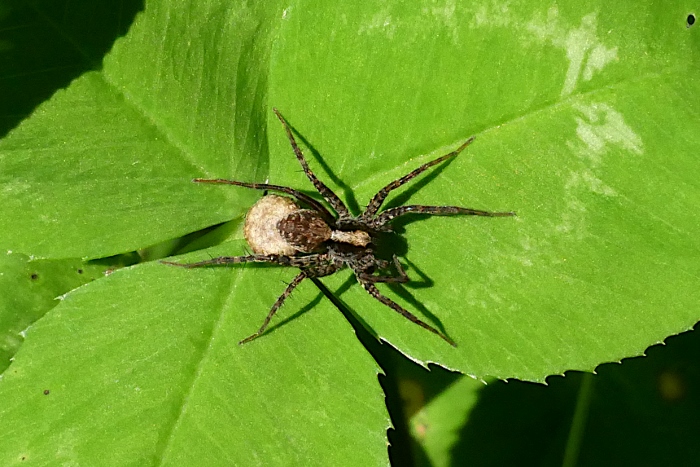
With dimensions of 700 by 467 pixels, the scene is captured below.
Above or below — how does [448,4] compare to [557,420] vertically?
above

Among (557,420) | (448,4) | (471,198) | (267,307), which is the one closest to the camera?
(448,4)

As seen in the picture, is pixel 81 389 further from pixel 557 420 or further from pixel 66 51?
pixel 557 420

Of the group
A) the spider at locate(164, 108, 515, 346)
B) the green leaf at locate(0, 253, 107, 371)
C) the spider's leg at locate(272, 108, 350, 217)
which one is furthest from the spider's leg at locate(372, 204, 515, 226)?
the green leaf at locate(0, 253, 107, 371)

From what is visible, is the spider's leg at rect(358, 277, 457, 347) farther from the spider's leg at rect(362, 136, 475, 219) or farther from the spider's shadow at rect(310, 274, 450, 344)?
the spider's leg at rect(362, 136, 475, 219)

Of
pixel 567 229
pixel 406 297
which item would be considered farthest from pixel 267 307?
pixel 567 229

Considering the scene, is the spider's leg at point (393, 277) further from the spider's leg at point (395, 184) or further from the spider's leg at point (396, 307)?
the spider's leg at point (395, 184)

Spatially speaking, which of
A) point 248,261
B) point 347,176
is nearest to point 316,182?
point 347,176
